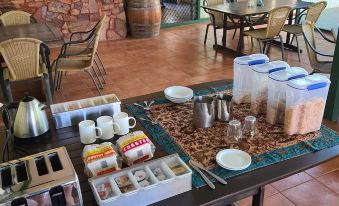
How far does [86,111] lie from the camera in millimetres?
1514

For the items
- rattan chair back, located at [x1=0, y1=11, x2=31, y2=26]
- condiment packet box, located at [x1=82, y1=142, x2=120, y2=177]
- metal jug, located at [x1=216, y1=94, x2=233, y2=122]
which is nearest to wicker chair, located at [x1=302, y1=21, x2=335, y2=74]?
metal jug, located at [x1=216, y1=94, x2=233, y2=122]

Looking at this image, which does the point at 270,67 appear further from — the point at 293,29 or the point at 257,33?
the point at 293,29

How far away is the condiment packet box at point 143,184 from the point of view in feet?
3.38

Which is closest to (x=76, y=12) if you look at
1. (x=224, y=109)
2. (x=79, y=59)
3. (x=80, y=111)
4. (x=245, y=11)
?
(x=79, y=59)

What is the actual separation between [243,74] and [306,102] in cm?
35

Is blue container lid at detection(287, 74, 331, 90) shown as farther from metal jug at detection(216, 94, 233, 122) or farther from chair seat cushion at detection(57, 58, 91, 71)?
chair seat cushion at detection(57, 58, 91, 71)

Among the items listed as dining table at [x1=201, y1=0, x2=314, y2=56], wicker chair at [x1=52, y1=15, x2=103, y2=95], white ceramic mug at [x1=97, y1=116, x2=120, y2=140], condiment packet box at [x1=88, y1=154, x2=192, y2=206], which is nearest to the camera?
condiment packet box at [x1=88, y1=154, x2=192, y2=206]

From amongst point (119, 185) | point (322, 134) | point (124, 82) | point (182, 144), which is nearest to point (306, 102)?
point (322, 134)

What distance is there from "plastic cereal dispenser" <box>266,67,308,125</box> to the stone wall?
15.9 ft

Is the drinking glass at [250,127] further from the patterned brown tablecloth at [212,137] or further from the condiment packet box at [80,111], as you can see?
the condiment packet box at [80,111]

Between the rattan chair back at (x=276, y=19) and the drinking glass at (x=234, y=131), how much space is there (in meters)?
3.25

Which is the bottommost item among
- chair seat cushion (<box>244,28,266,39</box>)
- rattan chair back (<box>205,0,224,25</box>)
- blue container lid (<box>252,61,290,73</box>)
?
chair seat cushion (<box>244,28,266,39</box>)

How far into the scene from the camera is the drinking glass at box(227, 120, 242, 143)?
1348mm

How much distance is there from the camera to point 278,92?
1431mm
